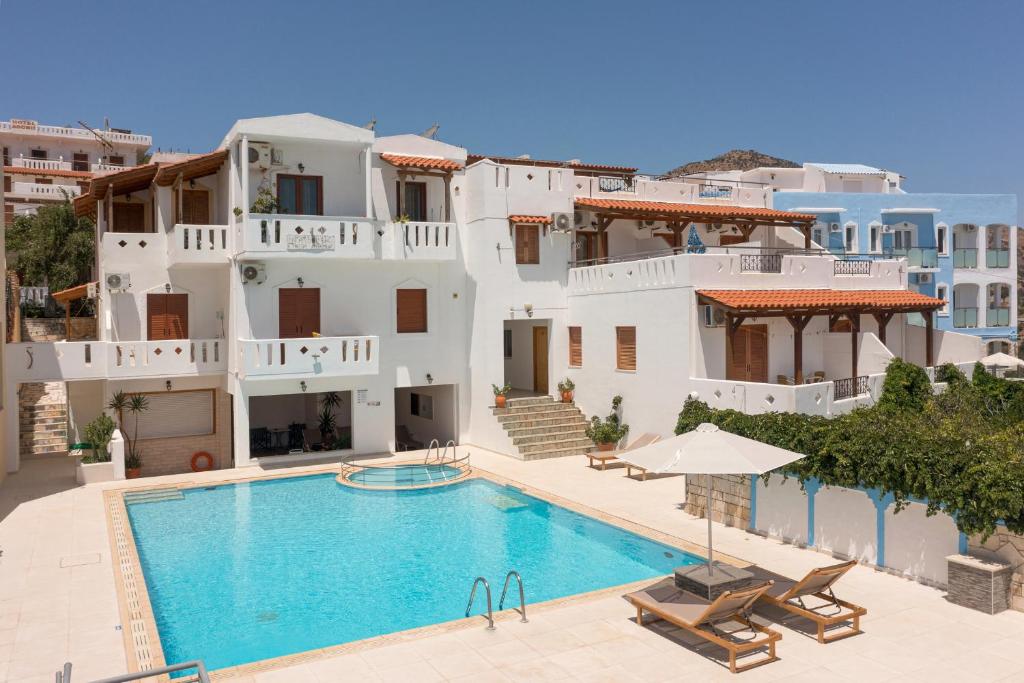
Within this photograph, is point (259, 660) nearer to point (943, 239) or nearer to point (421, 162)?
point (421, 162)

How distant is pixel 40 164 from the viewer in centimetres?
5912

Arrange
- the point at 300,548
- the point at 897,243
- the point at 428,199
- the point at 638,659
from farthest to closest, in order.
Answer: the point at 897,243 < the point at 428,199 < the point at 300,548 < the point at 638,659

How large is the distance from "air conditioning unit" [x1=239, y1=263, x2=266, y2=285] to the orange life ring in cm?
535

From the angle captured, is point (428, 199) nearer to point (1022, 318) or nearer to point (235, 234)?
point (235, 234)

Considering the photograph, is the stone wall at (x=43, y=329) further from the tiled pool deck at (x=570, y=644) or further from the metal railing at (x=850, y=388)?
the metal railing at (x=850, y=388)

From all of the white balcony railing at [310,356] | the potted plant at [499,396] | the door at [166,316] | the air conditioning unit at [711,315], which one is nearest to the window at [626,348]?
the air conditioning unit at [711,315]

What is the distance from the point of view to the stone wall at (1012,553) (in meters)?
10.7

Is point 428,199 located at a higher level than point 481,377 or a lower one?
higher

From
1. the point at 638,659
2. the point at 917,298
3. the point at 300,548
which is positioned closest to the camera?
the point at 638,659

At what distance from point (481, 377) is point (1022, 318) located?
5970 cm

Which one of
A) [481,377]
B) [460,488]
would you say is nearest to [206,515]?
[460,488]

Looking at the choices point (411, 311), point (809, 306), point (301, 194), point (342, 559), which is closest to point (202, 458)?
point (411, 311)

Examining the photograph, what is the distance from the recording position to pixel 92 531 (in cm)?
1600

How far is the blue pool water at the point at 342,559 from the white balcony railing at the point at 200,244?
643 cm
